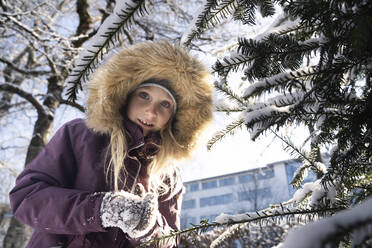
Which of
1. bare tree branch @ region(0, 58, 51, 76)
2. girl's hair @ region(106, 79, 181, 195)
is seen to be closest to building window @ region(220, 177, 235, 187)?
bare tree branch @ region(0, 58, 51, 76)

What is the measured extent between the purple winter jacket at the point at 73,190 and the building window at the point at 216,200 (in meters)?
33.4

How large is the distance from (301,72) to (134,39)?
6.54 meters

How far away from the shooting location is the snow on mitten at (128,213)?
131 cm

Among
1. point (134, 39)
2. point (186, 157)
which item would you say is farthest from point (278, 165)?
point (186, 157)

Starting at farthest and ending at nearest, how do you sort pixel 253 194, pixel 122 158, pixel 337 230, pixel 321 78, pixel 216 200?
pixel 216 200 → pixel 253 194 → pixel 122 158 → pixel 321 78 → pixel 337 230

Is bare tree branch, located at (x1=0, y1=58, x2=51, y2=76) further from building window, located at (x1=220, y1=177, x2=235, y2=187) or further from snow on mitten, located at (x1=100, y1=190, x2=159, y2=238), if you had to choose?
building window, located at (x1=220, y1=177, x2=235, y2=187)

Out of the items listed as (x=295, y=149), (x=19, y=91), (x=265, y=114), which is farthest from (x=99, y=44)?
(x=19, y=91)

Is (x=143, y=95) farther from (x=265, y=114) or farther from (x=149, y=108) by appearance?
(x=265, y=114)

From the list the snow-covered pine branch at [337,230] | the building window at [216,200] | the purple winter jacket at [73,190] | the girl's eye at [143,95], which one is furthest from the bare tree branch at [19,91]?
the building window at [216,200]

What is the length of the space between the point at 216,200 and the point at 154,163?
34.7 metres

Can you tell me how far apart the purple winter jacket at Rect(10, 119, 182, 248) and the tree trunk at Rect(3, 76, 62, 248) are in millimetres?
3962

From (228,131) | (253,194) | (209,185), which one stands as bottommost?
(253,194)

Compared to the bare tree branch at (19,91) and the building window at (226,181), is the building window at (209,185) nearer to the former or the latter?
the building window at (226,181)

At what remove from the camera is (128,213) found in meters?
1.30
